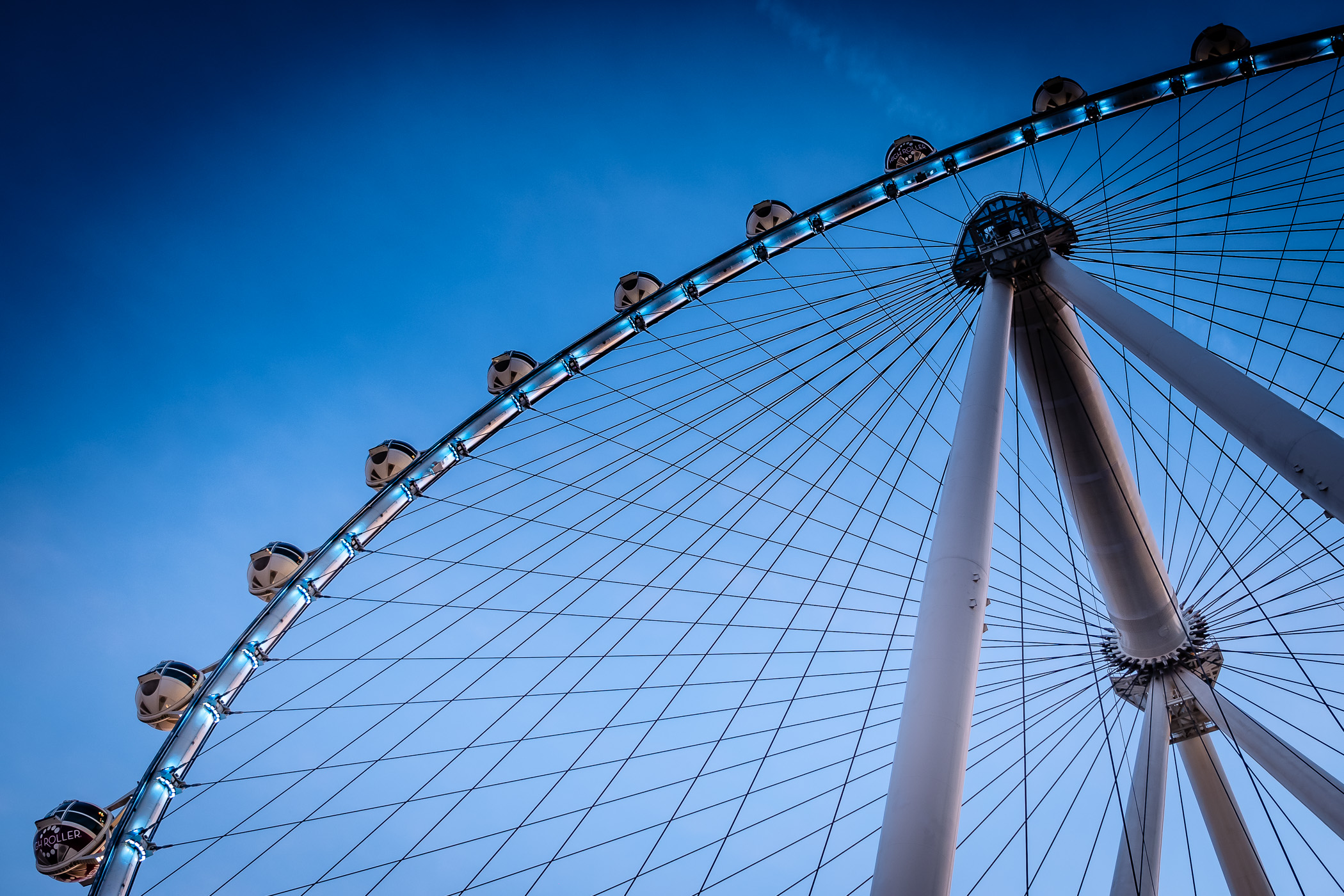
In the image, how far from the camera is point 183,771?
11.2 m

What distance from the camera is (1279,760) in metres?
12.3

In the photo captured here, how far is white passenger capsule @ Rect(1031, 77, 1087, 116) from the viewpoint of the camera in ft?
42.6

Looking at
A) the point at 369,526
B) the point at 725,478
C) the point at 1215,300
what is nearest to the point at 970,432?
the point at 725,478

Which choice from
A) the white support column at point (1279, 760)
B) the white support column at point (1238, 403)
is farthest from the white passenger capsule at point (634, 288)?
the white support column at point (1279, 760)

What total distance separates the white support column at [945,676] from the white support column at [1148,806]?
6.98m

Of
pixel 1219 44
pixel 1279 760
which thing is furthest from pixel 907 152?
pixel 1279 760

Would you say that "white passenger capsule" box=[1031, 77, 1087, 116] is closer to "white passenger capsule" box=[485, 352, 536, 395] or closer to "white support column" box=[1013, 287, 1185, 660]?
"white support column" box=[1013, 287, 1185, 660]

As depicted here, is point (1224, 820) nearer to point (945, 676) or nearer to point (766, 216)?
point (945, 676)

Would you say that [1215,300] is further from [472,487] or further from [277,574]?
[277,574]

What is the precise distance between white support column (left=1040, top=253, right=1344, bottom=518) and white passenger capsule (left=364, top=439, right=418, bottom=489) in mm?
10578

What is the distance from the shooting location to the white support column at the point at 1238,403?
22.1ft

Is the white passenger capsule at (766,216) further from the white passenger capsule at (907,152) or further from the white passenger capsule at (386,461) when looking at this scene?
the white passenger capsule at (386,461)

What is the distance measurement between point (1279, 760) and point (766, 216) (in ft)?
38.4

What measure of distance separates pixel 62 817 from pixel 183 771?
4.47 feet
